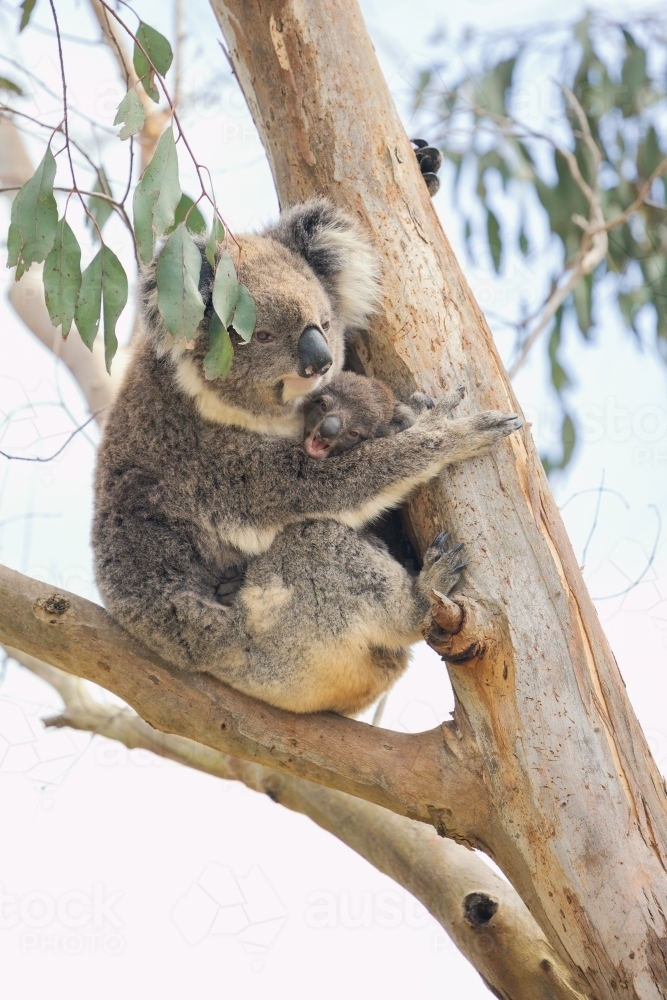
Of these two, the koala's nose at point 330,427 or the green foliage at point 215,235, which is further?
the koala's nose at point 330,427

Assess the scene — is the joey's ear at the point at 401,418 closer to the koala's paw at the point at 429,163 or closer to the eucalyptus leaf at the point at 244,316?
the eucalyptus leaf at the point at 244,316

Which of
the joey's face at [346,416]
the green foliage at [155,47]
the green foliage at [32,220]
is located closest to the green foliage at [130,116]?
the green foliage at [155,47]

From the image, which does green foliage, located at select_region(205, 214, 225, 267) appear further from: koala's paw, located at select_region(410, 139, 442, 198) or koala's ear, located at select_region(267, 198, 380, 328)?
koala's paw, located at select_region(410, 139, 442, 198)

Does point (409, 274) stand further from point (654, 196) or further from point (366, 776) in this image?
point (654, 196)

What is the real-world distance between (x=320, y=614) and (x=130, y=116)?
137cm

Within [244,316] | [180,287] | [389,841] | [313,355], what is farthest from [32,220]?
[389,841]

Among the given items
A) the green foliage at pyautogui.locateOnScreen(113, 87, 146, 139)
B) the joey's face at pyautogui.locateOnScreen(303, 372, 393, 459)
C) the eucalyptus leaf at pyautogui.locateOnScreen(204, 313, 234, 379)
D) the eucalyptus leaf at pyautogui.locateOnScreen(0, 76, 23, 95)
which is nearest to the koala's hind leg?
the joey's face at pyautogui.locateOnScreen(303, 372, 393, 459)

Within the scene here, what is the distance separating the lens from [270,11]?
9.61 ft

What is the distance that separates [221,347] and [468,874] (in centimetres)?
174

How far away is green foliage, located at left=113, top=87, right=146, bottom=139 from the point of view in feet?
7.76

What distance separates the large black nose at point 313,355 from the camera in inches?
110

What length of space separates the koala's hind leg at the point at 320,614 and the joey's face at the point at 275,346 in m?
0.39

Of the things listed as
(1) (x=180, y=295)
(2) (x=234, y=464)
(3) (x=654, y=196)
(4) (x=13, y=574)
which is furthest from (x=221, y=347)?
(3) (x=654, y=196)

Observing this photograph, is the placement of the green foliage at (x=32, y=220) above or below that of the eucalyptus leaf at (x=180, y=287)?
above
